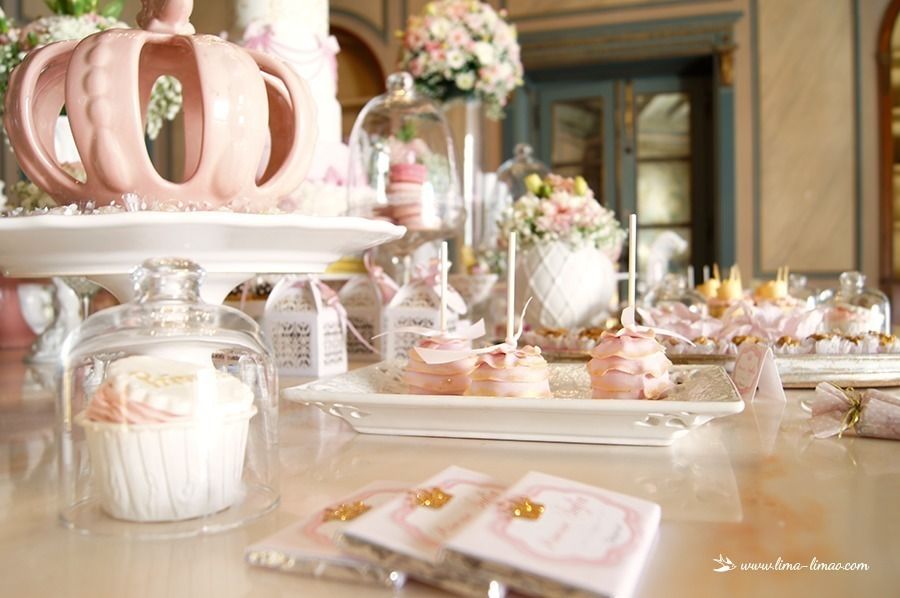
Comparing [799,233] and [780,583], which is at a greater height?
[799,233]

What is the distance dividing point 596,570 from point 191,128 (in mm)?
713

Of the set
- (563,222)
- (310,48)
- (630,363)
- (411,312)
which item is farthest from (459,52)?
(630,363)

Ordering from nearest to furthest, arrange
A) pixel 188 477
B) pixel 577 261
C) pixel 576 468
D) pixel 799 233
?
pixel 188 477, pixel 576 468, pixel 577 261, pixel 799 233

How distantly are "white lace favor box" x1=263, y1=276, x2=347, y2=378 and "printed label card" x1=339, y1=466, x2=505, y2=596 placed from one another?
2.84 ft

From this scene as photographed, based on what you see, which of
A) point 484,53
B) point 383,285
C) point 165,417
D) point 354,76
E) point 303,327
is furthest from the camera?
point 354,76

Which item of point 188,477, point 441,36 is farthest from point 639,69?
point 188,477

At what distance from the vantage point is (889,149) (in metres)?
4.66

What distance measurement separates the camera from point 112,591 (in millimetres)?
458

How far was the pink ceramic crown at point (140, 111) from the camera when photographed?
0.82 m

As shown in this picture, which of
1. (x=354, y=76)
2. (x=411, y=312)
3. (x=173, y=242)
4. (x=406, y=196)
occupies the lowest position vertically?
(x=411, y=312)

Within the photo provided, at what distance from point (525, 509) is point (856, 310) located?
4.62ft

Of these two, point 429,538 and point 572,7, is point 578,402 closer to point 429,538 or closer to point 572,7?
point 429,538

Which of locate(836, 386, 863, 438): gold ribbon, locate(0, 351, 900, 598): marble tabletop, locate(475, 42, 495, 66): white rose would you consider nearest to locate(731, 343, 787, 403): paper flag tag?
locate(0, 351, 900, 598): marble tabletop

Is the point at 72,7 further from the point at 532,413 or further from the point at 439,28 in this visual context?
the point at 532,413
